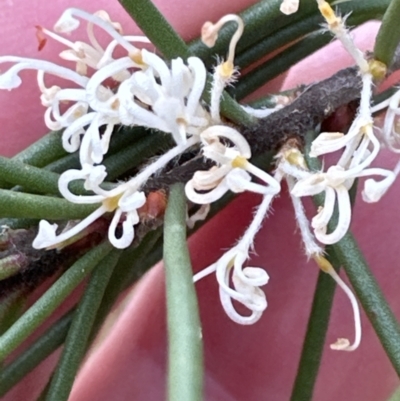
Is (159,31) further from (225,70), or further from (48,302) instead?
(48,302)

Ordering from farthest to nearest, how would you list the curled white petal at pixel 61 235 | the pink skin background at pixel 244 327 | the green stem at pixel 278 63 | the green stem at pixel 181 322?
the pink skin background at pixel 244 327 < the green stem at pixel 278 63 < the curled white petal at pixel 61 235 < the green stem at pixel 181 322

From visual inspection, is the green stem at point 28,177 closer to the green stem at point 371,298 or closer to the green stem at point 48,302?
the green stem at point 48,302

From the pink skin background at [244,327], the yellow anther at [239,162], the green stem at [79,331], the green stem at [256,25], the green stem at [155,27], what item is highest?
the green stem at [155,27]

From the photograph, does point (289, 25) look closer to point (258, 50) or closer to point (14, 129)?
point (258, 50)

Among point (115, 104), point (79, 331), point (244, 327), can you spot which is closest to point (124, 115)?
point (115, 104)

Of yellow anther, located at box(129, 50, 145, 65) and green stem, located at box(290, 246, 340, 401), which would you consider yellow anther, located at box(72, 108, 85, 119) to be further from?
green stem, located at box(290, 246, 340, 401)

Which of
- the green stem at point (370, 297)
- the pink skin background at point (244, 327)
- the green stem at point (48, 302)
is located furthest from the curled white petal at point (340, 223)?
the pink skin background at point (244, 327)

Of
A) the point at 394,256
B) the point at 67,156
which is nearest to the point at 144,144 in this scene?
the point at 67,156

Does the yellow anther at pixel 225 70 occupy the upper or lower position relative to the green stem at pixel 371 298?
upper
